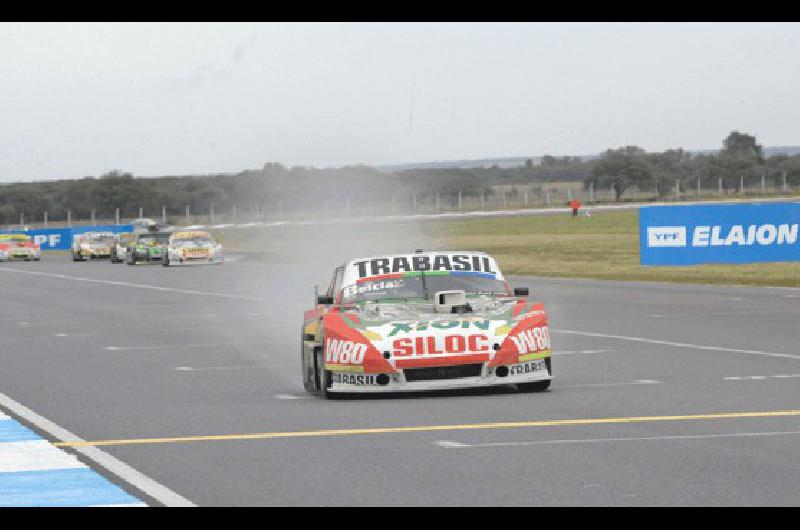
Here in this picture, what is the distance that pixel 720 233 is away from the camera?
124ft

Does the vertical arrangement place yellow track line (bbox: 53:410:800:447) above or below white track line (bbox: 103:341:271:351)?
above

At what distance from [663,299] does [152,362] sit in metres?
12.7

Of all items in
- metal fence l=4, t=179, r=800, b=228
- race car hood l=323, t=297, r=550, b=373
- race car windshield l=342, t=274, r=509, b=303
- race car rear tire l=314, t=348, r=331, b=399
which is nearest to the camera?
race car hood l=323, t=297, r=550, b=373

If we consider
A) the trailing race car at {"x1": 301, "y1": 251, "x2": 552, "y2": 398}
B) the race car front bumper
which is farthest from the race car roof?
the race car front bumper

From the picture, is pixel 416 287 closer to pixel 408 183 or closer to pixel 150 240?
pixel 150 240

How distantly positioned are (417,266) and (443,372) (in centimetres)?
227

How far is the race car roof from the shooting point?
15958 mm

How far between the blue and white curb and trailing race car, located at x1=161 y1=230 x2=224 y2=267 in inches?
1781

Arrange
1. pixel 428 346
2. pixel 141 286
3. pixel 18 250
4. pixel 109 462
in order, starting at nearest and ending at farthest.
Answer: pixel 109 462 < pixel 428 346 < pixel 141 286 < pixel 18 250

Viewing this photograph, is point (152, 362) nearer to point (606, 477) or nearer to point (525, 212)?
point (606, 477)

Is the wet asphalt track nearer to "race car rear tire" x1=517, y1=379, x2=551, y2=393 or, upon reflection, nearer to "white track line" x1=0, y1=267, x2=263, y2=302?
"race car rear tire" x1=517, y1=379, x2=551, y2=393

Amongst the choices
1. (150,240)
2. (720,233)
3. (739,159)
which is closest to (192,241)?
(150,240)

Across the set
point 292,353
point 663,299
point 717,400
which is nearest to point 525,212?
point 663,299
